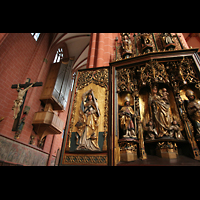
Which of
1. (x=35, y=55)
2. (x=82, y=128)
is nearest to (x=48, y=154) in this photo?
(x=35, y=55)

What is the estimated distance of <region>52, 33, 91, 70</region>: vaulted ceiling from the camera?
14.3 metres

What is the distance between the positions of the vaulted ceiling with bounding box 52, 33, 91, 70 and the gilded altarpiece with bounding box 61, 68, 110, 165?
11007mm

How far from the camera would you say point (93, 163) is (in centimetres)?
339

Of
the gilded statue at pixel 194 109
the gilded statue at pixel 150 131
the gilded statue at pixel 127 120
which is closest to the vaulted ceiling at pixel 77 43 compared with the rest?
the gilded statue at pixel 127 120

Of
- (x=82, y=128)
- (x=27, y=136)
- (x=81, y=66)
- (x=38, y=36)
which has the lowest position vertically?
(x=82, y=128)

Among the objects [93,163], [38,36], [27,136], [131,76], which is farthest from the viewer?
[38,36]

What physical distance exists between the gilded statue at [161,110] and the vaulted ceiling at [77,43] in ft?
40.2

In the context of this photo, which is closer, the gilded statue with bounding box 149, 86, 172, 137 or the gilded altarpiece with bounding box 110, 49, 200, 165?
the gilded altarpiece with bounding box 110, 49, 200, 165

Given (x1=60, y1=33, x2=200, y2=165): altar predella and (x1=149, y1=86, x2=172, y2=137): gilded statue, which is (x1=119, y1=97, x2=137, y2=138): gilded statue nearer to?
(x1=60, y1=33, x2=200, y2=165): altar predella

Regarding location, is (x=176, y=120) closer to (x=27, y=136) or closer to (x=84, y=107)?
(x=84, y=107)

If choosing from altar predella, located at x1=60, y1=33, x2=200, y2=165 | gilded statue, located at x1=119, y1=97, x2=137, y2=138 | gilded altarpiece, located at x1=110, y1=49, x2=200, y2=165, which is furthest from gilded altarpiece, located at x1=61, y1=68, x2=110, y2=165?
gilded statue, located at x1=119, y1=97, x2=137, y2=138

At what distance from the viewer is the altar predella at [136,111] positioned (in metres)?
3.58

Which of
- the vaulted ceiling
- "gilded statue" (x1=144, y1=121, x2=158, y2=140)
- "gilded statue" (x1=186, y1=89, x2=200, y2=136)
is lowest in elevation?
"gilded statue" (x1=144, y1=121, x2=158, y2=140)

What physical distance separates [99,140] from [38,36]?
40.1 feet
